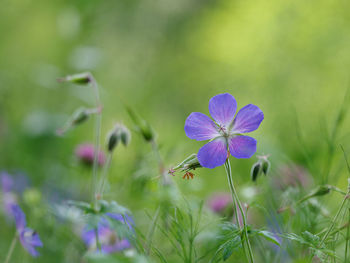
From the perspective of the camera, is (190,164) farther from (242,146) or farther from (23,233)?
(23,233)

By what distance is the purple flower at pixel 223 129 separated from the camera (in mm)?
556

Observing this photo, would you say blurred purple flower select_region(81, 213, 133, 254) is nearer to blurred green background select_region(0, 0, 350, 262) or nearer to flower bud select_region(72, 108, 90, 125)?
blurred green background select_region(0, 0, 350, 262)

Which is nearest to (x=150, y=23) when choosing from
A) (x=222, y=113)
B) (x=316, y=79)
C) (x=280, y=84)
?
(x=280, y=84)

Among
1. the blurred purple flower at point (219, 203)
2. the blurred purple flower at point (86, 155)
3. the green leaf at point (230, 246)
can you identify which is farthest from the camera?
the blurred purple flower at point (86, 155)

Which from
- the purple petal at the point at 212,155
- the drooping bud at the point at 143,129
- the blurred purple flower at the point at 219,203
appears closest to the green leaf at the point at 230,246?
the purple petal at the point at 212,155

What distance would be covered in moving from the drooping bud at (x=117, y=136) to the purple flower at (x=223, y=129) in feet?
0.77

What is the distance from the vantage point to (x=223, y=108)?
590 mm

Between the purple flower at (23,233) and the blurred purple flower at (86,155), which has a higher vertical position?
the purple flower at (23,233)

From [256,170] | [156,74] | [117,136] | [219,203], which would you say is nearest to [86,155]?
[219,203]

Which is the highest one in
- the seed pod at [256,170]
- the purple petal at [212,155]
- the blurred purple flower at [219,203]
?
the purple petal at [212,155]

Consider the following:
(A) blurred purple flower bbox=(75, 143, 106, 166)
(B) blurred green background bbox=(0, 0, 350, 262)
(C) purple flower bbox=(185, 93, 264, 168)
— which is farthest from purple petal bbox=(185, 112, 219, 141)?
Result: (A) blurred purple flower bbox=(75, 143, 106, 166)

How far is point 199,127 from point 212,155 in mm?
52

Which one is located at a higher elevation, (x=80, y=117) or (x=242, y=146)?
(x=242, y=146)

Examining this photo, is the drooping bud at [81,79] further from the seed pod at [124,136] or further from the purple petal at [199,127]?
the purple petal at [199,127]
